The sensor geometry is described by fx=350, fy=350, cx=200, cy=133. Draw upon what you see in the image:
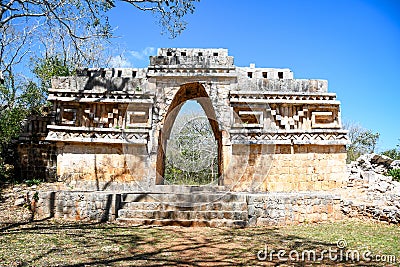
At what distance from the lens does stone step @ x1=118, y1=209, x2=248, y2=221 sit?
7.74 m

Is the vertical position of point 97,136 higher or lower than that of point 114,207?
higher

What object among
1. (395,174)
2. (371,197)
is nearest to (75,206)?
(371,197)

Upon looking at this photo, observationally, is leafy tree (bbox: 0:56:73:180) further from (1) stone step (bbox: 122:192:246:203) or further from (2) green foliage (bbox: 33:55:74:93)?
(1) stone step (bbox: 122:192:246:203)

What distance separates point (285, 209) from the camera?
7.90 meters

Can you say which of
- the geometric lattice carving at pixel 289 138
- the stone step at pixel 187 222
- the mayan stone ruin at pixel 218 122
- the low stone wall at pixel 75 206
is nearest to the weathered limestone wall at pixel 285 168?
the mayan stone ruin at pixel 218 122

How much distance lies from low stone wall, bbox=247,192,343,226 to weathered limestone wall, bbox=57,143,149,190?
3.53 meters

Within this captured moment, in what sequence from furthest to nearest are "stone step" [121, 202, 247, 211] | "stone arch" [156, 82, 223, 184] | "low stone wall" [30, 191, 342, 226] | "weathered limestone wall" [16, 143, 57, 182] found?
"weathered limestone wall" [16, 143, 57, 182] → "stone arch" [156, 82, 223, 184] → "stone step" [121, 202, 247, 211] → "low stone wall" [30, 191, 342, 226]

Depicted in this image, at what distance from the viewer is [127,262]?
4848mm

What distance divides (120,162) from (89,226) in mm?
3166

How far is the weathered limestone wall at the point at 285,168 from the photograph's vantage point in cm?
988

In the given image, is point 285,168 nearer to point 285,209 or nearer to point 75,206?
point 285,209

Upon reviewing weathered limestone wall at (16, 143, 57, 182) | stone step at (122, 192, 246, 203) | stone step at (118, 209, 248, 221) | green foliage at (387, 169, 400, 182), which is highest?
weathered limestone wall at (16, 143, 57, 182)

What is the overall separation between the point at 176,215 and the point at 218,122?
135 inches

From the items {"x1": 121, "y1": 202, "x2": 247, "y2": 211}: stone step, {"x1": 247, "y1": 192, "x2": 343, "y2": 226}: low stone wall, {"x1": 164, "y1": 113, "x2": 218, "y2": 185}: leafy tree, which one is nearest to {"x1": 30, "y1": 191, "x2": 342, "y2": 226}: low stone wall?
{"x1": 247, "y1": 192, "x2": 343, "y2": 226}: low stone wall
